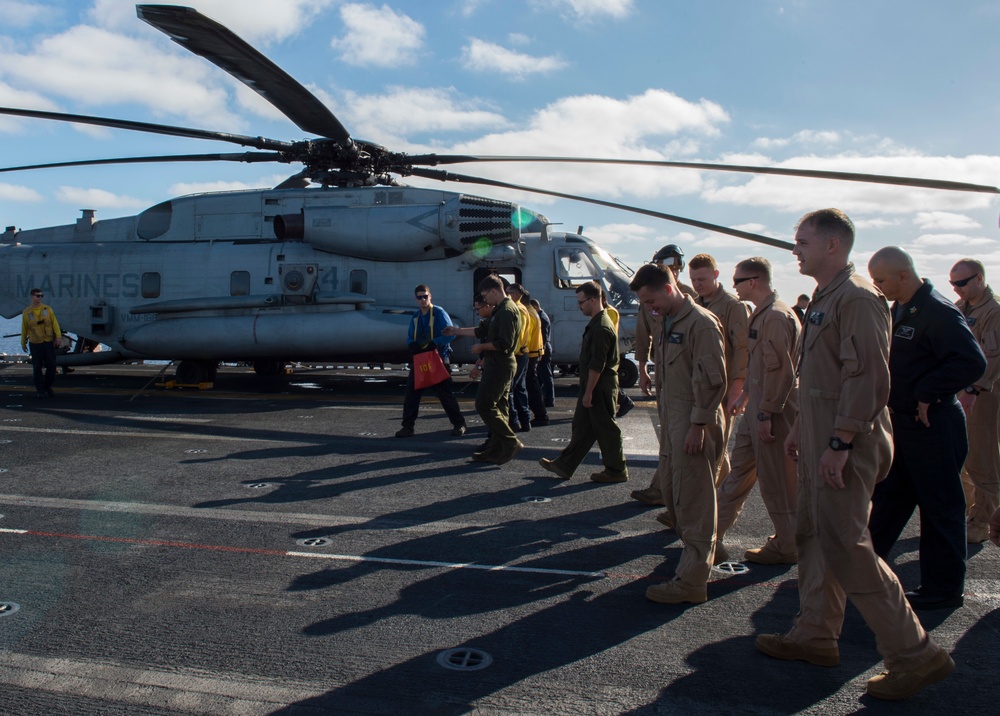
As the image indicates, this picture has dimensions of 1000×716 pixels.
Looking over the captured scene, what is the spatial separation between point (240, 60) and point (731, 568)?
7.63 metres

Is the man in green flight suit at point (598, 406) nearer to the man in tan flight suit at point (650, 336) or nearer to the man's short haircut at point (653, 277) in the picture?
the man in tan flight suit at point (650, 336)

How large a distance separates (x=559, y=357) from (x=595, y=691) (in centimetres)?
1033

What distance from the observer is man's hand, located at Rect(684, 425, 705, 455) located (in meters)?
4.09

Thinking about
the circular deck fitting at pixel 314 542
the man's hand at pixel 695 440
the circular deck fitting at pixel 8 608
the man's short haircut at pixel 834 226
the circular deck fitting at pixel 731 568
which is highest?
the man's short haircut at pixel 834 226

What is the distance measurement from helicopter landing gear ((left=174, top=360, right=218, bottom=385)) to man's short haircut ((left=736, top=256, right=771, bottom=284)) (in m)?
11.5

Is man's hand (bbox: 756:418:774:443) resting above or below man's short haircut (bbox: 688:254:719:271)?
below

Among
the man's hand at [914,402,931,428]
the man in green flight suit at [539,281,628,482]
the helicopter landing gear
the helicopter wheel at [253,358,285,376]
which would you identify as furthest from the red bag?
the helicopter wheel at [253,358,285,376]

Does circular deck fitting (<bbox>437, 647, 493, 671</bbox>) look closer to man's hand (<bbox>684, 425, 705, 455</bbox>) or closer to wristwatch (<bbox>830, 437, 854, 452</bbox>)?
man's hand (<bbox>684, 425, 705, 455</bbox>)

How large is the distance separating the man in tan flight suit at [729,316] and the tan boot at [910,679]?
2.40 metres

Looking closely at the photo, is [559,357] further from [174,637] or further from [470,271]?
[174,637]

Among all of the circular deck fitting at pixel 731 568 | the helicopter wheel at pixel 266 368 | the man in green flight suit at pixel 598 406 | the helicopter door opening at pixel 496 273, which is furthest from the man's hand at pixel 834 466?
the helicopter wheel at pixel 266 368

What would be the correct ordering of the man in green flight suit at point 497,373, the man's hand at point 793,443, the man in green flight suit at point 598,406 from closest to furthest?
1. the man's hand at point 793,443
2. the man in green flight suit at point 598,406
3. the man in green flight suit at point 497,373

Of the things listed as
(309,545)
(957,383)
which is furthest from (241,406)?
(957,383)

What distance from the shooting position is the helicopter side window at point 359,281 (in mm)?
13578
